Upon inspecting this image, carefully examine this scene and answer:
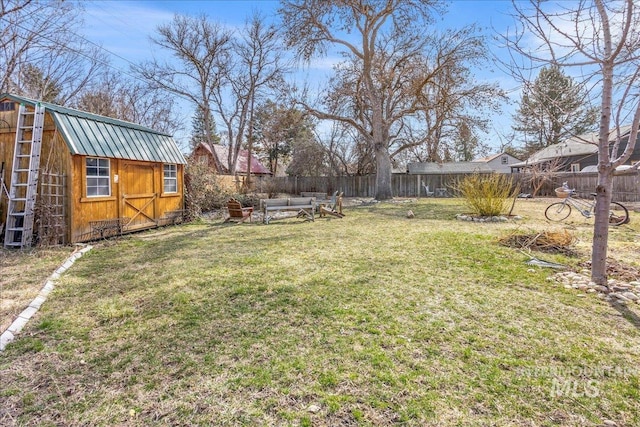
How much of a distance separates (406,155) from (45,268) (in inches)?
1070

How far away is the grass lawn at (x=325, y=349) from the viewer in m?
1.95

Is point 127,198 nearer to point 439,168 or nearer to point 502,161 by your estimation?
point 439,168

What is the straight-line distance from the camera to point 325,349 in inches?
102

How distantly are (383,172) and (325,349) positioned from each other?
1583cm

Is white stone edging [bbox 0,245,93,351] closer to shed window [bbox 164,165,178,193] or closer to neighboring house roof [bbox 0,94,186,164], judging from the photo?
neighboring house roof [bbox 0,94,186,164]

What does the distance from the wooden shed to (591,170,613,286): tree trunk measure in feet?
29.1

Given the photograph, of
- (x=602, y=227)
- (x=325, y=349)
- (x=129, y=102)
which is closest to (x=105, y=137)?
(x=325, y=349)

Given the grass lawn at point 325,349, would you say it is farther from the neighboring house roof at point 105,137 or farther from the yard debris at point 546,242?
the neighboring house roof at point 105,137

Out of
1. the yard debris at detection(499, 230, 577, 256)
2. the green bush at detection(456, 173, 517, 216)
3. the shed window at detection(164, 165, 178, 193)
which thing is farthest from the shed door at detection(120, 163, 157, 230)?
the green bush at detection(456, 173, 517, 216)

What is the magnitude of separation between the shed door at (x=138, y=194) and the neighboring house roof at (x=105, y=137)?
36cm

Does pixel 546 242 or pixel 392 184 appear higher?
pixel 392 184

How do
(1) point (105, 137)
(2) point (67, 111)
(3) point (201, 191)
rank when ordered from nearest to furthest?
(2) point (67, 111) < (1) point (105, 137) < (3) point (201, 191)

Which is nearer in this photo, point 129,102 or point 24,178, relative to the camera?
point 24,178

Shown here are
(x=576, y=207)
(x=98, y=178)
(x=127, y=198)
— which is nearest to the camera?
(x=98, y=178)
